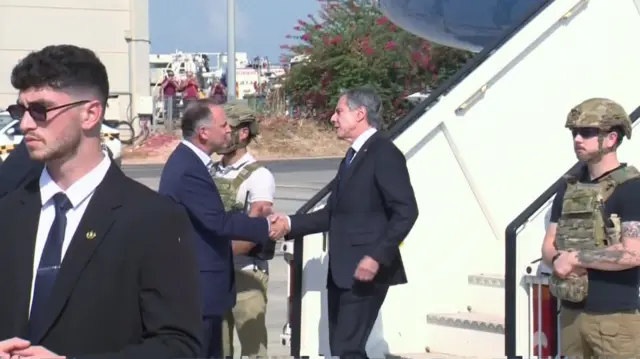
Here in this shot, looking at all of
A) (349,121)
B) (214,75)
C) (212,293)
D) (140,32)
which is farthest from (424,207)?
(214,75)

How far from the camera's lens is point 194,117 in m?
5.82

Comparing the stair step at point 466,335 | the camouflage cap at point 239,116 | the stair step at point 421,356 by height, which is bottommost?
the stair step at point 421,356

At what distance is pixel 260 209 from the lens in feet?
21.0

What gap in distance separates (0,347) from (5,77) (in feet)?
131

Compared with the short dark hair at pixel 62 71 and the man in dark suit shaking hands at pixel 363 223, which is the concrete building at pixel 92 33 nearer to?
the man in dark suit shaking hands at pixel 363 223

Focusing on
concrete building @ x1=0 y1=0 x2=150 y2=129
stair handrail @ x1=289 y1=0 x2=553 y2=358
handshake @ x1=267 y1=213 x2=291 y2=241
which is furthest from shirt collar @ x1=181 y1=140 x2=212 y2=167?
concrete building @ x1=0 y1=0 x2=150 y2=129

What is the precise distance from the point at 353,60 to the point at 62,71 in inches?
1191

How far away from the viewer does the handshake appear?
20.4ft

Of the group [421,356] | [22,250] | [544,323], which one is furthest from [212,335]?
[22,250]

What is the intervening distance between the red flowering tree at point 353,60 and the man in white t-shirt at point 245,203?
21631mm

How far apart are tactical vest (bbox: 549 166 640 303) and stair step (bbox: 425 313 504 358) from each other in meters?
1.90

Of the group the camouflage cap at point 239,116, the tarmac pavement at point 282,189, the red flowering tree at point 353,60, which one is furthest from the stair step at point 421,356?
the red flowering tree at point 353,60

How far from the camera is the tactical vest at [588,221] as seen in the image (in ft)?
15.6

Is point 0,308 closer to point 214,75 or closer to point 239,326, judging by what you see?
point 239,326
